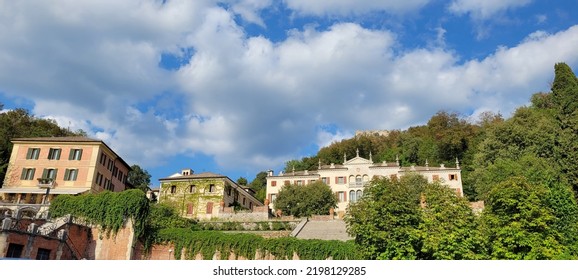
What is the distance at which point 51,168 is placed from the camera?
44656 mm

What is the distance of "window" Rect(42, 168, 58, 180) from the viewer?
4419 centimetres

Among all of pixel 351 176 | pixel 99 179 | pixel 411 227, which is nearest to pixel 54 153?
pixel 99 179

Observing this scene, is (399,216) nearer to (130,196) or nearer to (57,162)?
(130,196)

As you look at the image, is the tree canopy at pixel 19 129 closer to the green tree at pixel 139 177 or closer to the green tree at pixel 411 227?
the green tree at pixel 139 177

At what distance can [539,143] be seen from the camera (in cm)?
4725

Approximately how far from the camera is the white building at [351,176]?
189ft

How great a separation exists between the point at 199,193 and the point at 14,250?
1072 inches

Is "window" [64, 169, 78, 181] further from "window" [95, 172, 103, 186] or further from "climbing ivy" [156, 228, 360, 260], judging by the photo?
"climbing ivy" [156, 228, 360, 260]

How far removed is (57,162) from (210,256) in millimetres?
25370

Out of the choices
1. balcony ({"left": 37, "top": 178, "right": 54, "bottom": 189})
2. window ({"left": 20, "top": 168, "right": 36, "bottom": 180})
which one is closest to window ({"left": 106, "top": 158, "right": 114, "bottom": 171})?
balcony ({"left": 37, "top": 178, "right": 54, "bottom": 189})

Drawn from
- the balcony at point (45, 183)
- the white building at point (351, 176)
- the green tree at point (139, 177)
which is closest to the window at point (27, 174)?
the balcony at point (45, 183)

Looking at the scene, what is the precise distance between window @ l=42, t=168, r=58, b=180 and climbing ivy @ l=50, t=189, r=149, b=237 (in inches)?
541

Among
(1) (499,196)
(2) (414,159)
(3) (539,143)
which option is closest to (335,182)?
(2) (414,159)
